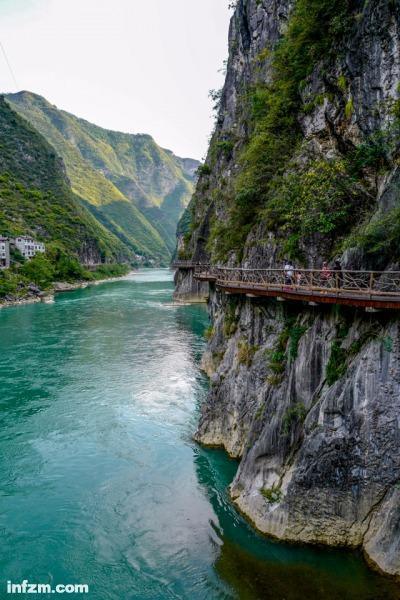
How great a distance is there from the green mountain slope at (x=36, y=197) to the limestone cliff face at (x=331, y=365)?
98578mm

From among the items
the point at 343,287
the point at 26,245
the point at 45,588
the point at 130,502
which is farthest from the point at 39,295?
the point at 343,287

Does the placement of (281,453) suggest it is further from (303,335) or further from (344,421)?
(303,335)

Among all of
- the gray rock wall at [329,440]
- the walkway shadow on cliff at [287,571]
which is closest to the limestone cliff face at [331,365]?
the gray rock wall at [329,440]

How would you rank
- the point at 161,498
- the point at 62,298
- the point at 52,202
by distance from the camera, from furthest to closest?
the point at 52,202, the point at 62,298, the point at 161,498

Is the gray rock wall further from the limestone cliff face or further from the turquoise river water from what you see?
the turquoise river water

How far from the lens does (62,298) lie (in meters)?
84.3

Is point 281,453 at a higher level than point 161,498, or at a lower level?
higher

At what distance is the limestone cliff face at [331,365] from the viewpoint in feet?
38.2

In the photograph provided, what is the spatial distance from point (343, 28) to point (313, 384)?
1619 centimetres

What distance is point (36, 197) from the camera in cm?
12744

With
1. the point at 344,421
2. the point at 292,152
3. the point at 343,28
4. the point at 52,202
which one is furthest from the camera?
the point at 52,202

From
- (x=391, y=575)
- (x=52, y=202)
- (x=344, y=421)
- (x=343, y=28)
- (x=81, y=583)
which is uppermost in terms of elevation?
(x=52, y=202)

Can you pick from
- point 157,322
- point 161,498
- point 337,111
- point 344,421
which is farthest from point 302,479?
point 157,322

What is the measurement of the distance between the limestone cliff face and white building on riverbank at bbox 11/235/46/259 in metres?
88.2
